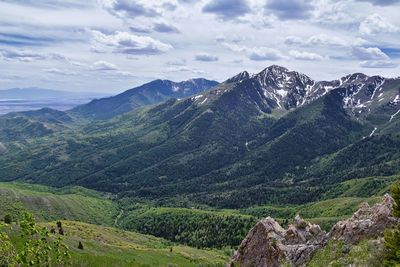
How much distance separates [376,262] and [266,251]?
36.7 metres

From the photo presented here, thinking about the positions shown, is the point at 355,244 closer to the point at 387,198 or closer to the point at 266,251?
→ the point at 387,198

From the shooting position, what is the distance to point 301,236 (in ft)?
329

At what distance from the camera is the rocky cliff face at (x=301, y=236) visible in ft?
253

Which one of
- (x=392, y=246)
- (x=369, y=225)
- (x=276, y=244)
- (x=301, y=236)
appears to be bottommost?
(x=276, y=244)

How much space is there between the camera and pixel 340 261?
72062mm

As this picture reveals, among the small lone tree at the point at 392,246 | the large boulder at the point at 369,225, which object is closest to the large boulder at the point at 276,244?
the large boulder at the point at 369,225

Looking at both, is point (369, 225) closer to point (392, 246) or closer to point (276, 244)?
point (392, 246)

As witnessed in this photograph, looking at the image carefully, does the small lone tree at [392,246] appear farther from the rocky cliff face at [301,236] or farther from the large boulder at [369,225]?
the rocky cliff face at [301,236]

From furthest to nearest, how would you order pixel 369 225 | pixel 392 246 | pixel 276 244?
pixel 276 244, pixel 369 225, pixel 392 246

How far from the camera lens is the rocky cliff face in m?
77.1

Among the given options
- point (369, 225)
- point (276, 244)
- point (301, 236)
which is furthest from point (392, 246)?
point (301, 236)

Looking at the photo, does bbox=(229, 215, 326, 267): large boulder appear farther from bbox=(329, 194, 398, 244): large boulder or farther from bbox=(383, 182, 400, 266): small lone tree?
bbox=(383, 182, 400, 266): small lone tree

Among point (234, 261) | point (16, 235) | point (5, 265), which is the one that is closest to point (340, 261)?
point (234, 261)

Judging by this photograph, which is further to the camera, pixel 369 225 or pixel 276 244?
pixel 276 244
